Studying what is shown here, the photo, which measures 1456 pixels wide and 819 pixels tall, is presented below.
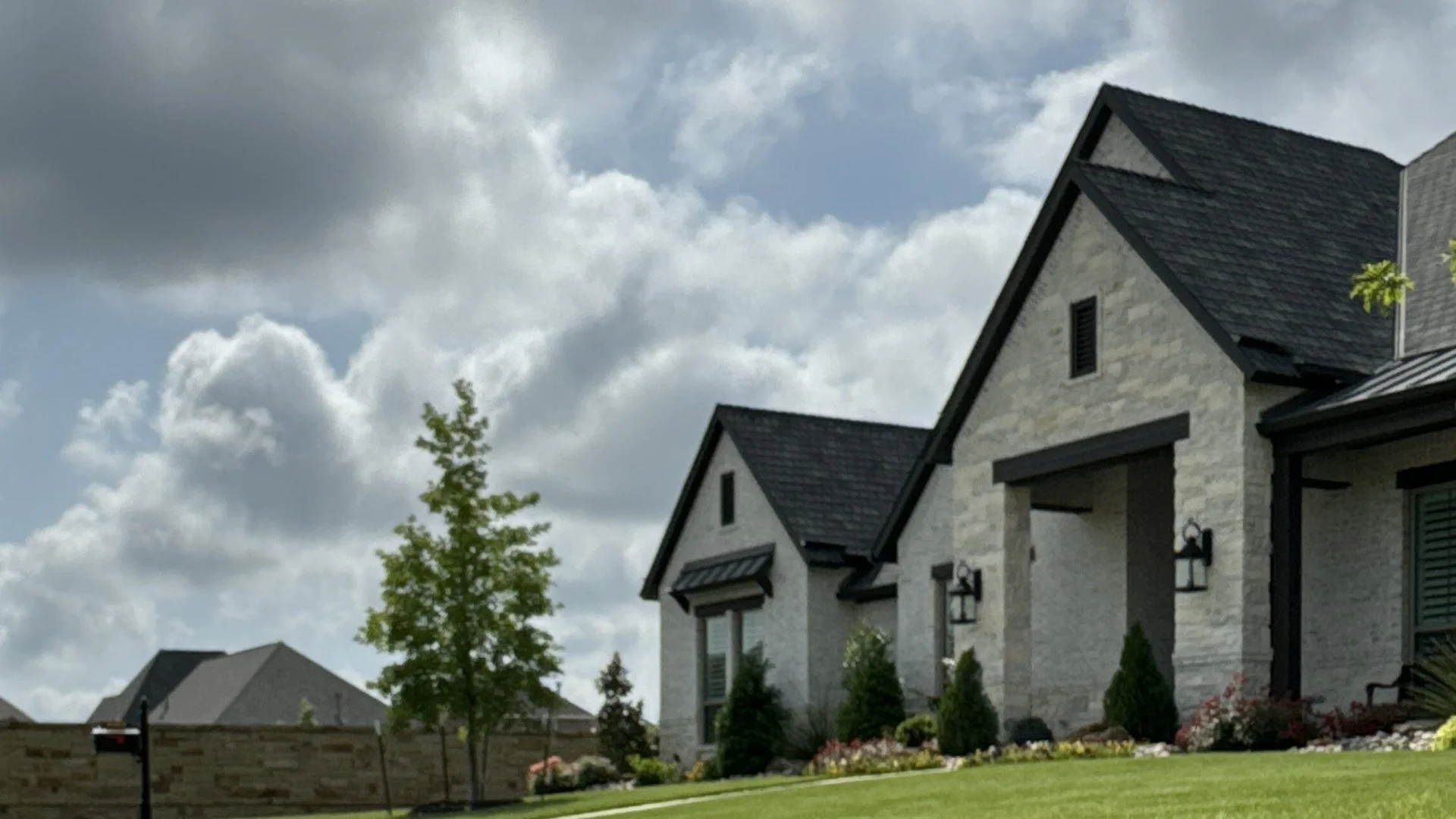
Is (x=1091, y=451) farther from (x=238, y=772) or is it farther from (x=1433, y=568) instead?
(x=238, y=772)

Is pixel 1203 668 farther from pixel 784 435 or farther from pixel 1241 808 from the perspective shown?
pixel 784 435

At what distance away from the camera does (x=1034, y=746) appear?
2517 centimetres

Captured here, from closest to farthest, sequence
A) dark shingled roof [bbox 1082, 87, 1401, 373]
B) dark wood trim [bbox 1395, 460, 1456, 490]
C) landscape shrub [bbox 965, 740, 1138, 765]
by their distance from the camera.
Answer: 1. landscape shrub [bbox 965, 740, 1138, 765]
2. dark wood trim [bbox 1395, 460, 1456, 490]
3. dark shingled roof [bbox 1082, 87, 1401, 373]

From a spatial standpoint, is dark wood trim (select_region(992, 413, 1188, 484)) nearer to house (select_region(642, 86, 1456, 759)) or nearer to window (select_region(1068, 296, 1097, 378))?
house (select_region(642, 86, 1456, 759))

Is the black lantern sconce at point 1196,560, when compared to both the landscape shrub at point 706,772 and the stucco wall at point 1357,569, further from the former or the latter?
the landscape shrub at point 706,772

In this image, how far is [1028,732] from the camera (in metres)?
27.3

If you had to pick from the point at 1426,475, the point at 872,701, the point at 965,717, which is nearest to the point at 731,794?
the point at 965,717

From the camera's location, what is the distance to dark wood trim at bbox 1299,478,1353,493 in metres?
25.4

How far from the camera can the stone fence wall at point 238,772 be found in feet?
125

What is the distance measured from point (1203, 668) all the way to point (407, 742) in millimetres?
21254

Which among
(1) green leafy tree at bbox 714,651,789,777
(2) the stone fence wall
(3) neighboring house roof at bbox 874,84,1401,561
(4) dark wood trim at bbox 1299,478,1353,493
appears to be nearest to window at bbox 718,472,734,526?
(1) green leafy tree at bbox 714,651,789,777

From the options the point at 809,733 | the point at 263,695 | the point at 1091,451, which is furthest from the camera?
the point at 263,695

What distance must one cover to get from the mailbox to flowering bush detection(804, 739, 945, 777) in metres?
9.18

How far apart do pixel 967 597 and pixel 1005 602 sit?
2.37ft
